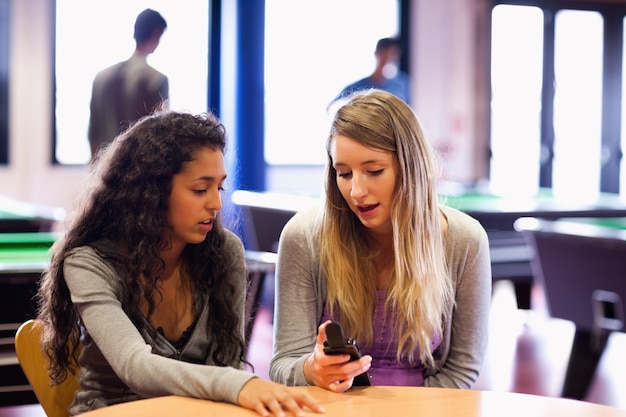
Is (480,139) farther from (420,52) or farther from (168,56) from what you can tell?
(168,56)

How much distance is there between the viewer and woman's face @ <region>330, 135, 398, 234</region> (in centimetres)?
198

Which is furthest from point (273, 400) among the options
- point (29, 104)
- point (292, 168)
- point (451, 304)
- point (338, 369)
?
point (292, 168)

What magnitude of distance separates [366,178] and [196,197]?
1.22 feet

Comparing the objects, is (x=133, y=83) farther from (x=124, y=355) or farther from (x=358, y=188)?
(x=124, y=355)

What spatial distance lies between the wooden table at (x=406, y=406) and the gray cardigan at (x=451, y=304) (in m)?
0.46

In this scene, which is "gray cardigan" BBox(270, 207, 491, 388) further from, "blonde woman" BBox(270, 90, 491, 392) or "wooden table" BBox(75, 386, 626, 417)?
"wooden table" BBox(75, 386, 626, 417)

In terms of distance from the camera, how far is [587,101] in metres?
9.28

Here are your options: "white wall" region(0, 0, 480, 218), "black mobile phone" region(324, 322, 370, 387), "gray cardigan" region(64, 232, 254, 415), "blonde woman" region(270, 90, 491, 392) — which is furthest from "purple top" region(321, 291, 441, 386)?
"white wall" region(0, 0, 480, 218)

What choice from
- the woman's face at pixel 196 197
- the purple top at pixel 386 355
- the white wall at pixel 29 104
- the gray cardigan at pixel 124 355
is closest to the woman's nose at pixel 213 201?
the woman's face at pixel 196 197

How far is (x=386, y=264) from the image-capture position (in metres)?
2.15

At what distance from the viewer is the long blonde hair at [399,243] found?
1996 mm

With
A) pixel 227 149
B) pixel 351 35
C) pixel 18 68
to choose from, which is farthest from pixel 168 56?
pixel 227 149

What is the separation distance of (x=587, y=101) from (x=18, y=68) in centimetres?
560

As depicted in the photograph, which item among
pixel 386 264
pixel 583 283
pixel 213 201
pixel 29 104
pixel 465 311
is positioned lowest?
pixel 583 283
